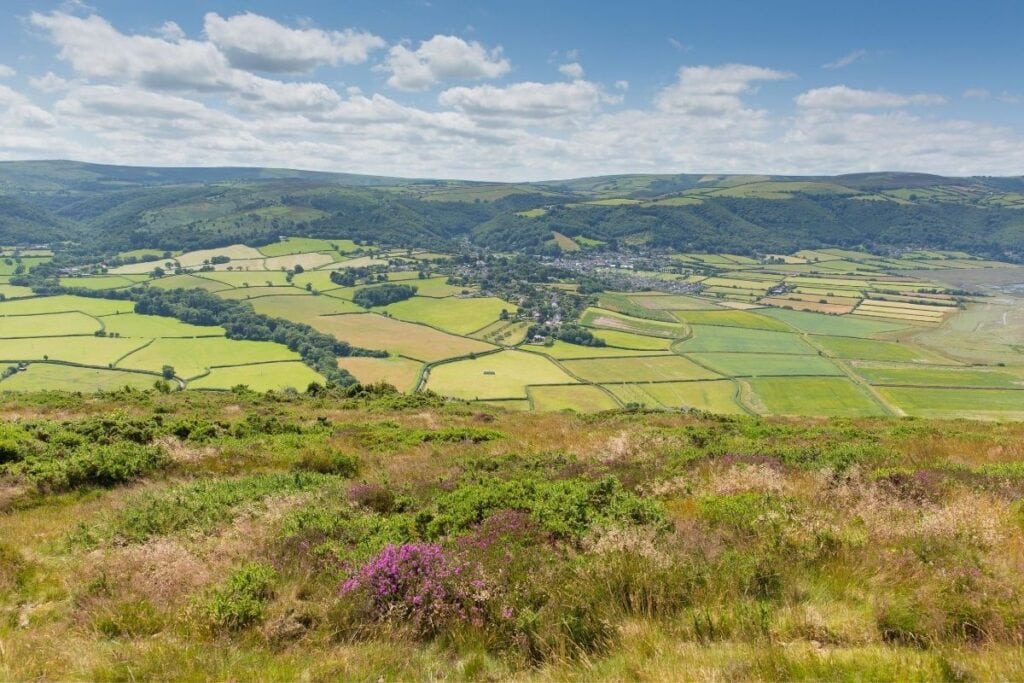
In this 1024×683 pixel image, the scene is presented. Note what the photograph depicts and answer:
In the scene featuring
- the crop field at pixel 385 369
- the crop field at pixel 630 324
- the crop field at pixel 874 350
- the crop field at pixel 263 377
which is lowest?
the crop field at pixel 385 369

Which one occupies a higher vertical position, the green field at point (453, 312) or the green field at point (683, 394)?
the green field at point (453, 312)

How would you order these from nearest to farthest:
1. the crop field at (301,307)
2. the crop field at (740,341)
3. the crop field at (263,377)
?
the crop field at (263,377), the crop field at (740,341), the crop field at (301,307)

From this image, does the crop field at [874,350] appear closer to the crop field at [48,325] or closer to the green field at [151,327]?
the green field at [151,327]

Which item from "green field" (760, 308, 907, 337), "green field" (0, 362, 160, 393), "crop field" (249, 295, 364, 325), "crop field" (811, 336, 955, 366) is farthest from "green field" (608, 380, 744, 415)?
"crop field" (249, 295, 364, 325)

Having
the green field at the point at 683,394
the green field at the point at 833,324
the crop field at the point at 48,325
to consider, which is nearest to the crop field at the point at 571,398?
the green field at the point at 683,394

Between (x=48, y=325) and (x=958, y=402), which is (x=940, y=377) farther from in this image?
(x=48, y=325)

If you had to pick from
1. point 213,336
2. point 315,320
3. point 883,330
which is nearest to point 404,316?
point 315,320
